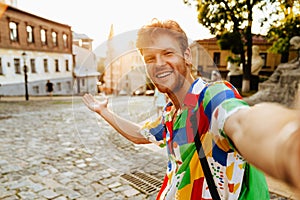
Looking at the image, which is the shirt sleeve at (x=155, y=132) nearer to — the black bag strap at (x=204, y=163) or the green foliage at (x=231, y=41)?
the black bag strap at (x=204, y=163)

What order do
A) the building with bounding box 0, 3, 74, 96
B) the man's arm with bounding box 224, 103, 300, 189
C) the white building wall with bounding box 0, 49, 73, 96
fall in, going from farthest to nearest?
the building with bounding box 0, 3, 74, 96, the white building wall with bounding box 0, 49, 73, 96, the man's arm with bounding box 224, 103, 300, 189

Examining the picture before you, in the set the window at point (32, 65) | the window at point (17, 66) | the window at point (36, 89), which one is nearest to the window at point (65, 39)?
the window at point (32, 65)

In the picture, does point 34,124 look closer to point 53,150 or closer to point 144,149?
point 53,150

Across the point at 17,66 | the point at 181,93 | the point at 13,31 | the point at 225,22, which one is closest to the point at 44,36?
the point at 13,31

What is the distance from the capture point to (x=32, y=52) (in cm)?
2875

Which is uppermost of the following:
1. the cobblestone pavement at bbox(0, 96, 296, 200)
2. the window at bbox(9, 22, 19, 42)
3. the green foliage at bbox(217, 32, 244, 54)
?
the window at bbox(9, 22, 19, 42)

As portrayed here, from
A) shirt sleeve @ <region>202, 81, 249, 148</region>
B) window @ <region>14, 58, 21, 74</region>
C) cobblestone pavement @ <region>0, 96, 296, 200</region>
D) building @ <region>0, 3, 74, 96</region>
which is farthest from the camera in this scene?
window @ <region>14, 58, 21, 74</region>

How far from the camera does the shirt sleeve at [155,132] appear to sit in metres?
1.64

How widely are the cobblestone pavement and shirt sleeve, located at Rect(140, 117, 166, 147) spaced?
0.43m

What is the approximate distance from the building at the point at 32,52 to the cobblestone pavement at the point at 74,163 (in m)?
16.8

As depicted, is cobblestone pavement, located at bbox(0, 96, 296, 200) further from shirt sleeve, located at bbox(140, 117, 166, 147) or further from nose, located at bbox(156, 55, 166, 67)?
nose, located at bbox(156, 55, 166, 67)

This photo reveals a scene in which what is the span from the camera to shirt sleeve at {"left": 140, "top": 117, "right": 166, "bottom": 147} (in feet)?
5.39

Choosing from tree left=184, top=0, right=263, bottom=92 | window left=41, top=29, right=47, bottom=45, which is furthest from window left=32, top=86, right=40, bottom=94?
tree left=184, top=0, right=263, bottom=92

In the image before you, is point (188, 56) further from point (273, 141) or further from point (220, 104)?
point (273, 141)
